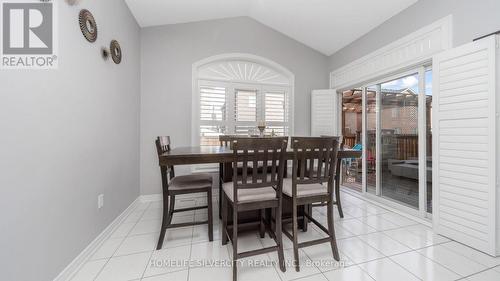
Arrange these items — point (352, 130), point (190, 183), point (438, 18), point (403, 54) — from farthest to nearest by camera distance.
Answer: point (352, 130)
point (403, 54)
point (438, 18)
point (190, 183)

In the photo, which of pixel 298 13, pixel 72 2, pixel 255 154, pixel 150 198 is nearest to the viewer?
pixel 255 154

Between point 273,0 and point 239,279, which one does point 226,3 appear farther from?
point 239,279

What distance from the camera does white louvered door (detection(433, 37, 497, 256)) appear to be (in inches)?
68.3

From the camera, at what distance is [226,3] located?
3.06m

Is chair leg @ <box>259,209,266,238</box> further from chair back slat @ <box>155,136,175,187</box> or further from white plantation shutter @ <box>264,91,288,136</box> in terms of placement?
white plantation shutter @ <box>264,91,288,136</box>

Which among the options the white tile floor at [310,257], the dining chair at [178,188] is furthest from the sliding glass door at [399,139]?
the dining chair at [178,188]

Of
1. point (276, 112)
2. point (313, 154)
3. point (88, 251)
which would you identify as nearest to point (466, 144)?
point (313, 154)

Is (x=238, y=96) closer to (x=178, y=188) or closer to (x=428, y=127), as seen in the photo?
(x=178, y=188)

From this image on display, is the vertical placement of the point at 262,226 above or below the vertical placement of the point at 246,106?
below

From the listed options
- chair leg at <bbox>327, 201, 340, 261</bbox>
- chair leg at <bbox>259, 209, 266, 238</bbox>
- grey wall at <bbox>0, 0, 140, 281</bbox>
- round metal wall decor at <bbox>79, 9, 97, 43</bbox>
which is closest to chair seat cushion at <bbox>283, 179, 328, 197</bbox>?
chair leg at <bbox>327, 201, 340, 261</bbox>

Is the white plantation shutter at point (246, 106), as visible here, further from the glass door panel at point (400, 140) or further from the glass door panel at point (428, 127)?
the glass door panel at point (428, 127)

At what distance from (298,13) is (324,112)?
173 cm

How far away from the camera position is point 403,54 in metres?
2.54

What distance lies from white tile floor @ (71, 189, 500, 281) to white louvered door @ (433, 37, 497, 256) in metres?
0.22
